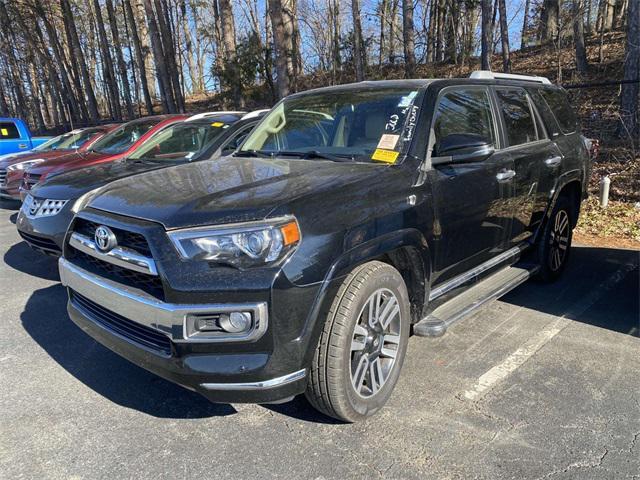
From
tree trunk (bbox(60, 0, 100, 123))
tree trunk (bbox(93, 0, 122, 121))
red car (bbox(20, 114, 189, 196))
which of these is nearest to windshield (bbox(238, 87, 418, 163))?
red car (bbox(20, 114, 189, 196))

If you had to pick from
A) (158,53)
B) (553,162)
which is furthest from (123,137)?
(158,53)

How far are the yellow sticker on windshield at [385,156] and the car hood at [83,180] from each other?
3.12 m

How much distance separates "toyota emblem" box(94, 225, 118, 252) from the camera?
2541mm

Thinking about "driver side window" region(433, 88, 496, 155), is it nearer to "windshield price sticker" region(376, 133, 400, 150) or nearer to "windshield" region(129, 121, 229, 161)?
"windshield price sticker" region(376, 133, 400, 150)

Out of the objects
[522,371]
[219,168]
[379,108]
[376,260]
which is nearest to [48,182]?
[219,168]

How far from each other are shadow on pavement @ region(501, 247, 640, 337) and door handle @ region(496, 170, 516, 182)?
4.21 ft

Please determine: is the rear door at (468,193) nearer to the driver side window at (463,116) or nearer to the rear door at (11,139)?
the driver side window at (463,116)

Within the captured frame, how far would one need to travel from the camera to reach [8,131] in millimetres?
13211

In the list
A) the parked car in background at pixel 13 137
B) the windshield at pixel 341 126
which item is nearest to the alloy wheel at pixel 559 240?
the windshield at pixel 341 126

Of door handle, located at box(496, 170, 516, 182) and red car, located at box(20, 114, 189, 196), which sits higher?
red car, located at box(20, 114, 189, 196)

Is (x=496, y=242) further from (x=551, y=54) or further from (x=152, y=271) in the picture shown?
(x=551, y=54)

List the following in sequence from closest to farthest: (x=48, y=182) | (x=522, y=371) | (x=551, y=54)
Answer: (x=522, y=371), (x=48, y=182), (x=551, y=54)

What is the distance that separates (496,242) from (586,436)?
158cm

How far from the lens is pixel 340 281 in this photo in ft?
7.96
